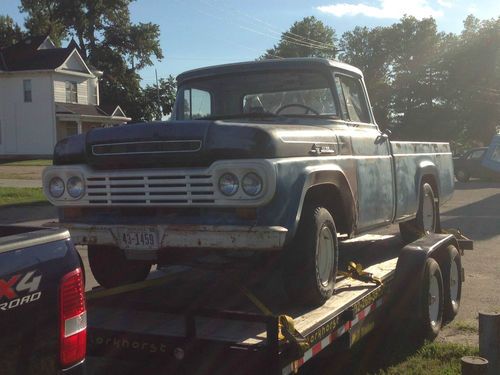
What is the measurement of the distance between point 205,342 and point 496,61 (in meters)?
54.7

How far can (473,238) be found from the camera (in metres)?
11.5

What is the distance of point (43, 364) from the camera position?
236cm

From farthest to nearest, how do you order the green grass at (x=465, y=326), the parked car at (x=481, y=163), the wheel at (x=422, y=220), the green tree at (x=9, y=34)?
the green tree at (x=9, y=34)
the parked car at (x=481, y=163)
the wheel at (x=422, y=220)
the green grass at (x=465, y=326)

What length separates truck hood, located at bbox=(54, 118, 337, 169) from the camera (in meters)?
4.03

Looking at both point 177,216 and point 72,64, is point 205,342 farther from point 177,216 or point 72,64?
point 72,64

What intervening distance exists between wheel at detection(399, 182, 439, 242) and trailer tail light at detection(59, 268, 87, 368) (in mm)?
4987

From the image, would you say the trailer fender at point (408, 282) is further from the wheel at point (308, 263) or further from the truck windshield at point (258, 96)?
the truck windshield at point (258, 96)

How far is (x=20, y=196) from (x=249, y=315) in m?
16.4

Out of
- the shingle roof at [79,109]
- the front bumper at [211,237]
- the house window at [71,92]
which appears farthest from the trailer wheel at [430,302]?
the house window at [71,92]

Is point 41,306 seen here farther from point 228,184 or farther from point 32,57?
point 32,57

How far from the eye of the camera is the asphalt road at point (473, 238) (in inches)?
260

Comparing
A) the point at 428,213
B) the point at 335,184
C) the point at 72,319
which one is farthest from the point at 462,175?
A: the point at 72,319

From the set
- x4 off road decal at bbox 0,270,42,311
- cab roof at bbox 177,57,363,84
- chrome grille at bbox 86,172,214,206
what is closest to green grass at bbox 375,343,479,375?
chrome grille at bbox 86,172,214,206

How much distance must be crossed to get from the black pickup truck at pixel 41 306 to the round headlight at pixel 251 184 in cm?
158
